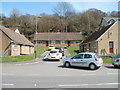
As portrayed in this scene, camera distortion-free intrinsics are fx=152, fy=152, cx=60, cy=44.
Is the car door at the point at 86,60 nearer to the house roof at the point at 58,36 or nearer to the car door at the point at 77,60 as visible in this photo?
the car door at the point at 77,60

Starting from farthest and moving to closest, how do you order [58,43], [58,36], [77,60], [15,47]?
[58,36]
[58,43]
[15,47]
[77,60]

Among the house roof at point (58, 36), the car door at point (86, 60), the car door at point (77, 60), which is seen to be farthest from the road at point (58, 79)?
the house roof at point (58, 36)

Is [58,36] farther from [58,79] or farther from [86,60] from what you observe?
[58,79]

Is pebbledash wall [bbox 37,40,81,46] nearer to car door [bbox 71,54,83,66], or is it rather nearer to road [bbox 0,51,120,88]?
car door [bbox 71,54,83,66]

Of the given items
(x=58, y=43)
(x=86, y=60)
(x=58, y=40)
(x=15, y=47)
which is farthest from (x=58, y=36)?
(x=86, y=60)

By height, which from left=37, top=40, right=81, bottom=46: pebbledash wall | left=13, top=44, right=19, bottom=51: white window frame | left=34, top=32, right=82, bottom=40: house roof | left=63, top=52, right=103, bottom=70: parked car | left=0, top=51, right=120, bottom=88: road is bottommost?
left=0, top=51, right=120, bottom=88: road

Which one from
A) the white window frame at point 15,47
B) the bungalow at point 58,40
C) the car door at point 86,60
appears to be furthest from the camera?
the bungalow at point 58,40

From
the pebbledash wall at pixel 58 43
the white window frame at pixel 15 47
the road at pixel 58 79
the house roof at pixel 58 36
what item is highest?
the house roof at pixel 58 36

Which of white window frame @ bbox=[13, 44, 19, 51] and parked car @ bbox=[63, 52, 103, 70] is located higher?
white window frame @ bbox=[13, 44, 19, 51]

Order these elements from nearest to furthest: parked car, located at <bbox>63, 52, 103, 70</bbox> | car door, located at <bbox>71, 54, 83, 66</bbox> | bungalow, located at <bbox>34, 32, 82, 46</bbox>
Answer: parked car, located at <bbox>63, 52, 103, 70</bbox> < car door, located at <bbox>71, 54, 83, 66</bbox> < bungalow, located at <bbox>34, 32, 82, 46</bbox>

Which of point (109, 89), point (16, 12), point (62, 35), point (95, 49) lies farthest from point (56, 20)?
point (109, 89)

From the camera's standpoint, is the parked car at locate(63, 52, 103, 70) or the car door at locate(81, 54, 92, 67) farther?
the car door at locate(81, 54, 92, 67)

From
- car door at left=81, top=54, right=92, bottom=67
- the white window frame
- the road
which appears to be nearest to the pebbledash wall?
the white window frame

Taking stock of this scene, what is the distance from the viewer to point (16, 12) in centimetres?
6844
